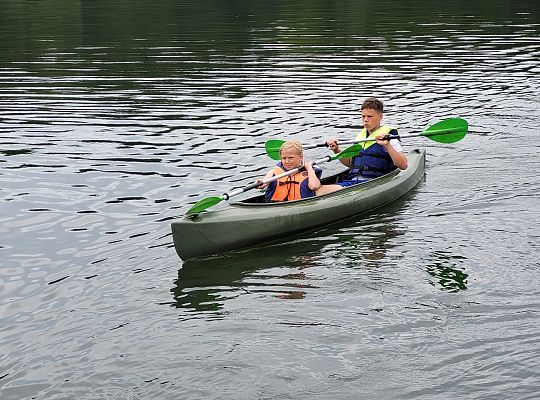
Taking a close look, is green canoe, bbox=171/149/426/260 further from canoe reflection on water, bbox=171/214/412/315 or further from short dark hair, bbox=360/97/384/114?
short dark hair, bbox=360/97/384/114

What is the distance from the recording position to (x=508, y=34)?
2981cm

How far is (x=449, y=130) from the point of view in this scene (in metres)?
13.8

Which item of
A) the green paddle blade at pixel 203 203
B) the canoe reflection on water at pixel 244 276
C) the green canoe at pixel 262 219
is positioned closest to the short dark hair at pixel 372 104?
the green canoe at pixel 262 219

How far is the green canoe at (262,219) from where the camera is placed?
1051 centimetres

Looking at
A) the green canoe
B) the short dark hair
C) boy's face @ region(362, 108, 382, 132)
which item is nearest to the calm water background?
the green canoe

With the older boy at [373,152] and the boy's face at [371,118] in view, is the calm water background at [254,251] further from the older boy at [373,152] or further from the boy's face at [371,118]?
the boy's face at [371,118]

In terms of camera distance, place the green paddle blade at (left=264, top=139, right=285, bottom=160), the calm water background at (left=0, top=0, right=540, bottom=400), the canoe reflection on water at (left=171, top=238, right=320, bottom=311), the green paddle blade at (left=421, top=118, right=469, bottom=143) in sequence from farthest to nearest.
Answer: the green paddle blade at (left=421, top=118, right=469, bottom=143), the green paddle blade at (left=264, top=139, right=285, bottom=160), the canoe reflection on water at (left=171, top=238, right=320, bottom=311), the calm water background at (left=0, top=0, right=540, bottom=400)

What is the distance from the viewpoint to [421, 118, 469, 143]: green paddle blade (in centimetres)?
1371

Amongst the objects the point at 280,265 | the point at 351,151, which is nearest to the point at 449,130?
the point at 351,151

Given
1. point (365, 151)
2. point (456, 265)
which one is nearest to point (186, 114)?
point (365, 151)

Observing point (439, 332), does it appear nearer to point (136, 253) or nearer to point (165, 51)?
point (136, 253)

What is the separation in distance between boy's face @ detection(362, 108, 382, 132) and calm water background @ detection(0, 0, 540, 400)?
41.3 inches

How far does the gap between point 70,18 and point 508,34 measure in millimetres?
16937

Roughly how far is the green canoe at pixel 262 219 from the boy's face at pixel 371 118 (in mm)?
681
